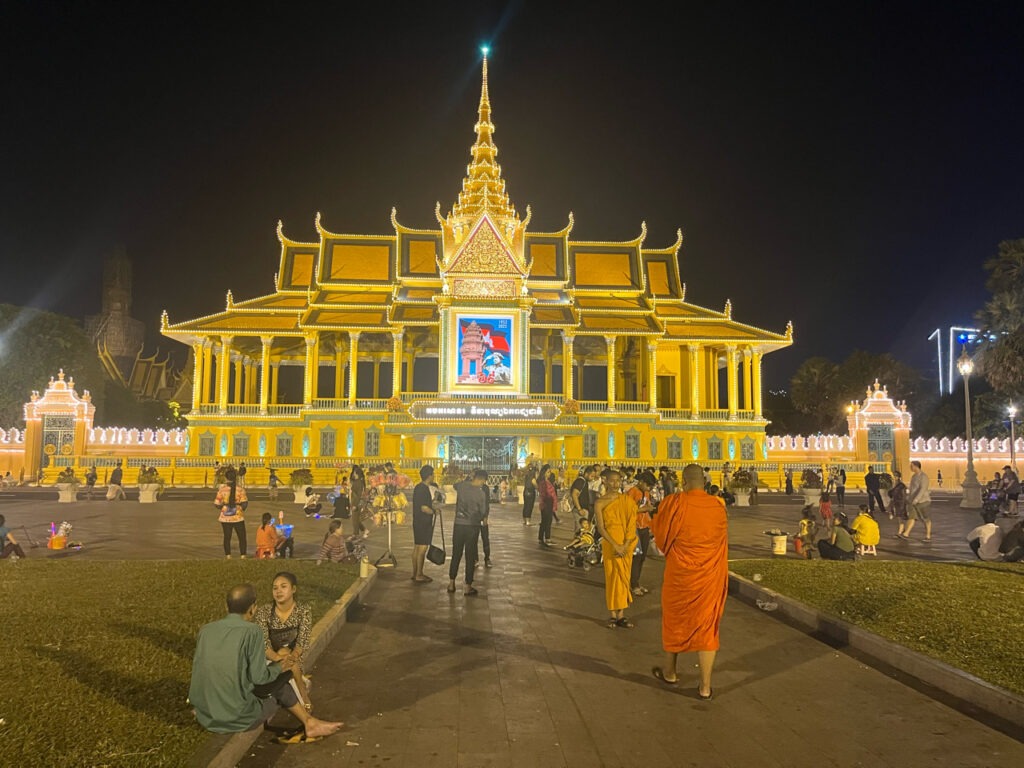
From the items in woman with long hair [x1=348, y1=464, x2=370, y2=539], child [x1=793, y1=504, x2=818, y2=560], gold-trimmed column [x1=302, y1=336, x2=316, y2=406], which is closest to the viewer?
child [x1=793, y1=504, x2=818, y2=560]

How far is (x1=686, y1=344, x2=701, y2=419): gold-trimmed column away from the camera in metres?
44.7

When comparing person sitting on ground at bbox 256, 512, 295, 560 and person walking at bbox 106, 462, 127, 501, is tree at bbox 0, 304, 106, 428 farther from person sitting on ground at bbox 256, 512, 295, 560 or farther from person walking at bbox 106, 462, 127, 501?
person sitting on ground at bbox 256, 512, 295, 560

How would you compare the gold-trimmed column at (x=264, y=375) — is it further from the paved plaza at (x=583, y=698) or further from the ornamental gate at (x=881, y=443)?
the paved plaza at (x=583, y=698)

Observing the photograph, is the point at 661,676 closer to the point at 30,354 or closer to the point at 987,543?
the point at 987,543

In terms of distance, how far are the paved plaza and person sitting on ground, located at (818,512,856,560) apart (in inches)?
145

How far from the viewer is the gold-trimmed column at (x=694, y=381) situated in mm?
44688

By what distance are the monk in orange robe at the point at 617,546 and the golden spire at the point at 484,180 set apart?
4070 centimetres

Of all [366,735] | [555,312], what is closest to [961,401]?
[555,312]

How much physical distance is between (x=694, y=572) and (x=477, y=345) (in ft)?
118

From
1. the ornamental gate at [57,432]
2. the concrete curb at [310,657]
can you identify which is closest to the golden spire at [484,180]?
the ornamental gate at [57,432]

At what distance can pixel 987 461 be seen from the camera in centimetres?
4134

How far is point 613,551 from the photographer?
876cm

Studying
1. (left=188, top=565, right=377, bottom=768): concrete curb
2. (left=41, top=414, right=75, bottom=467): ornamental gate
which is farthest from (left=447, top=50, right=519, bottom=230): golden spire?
(left=188, top=565, right=377, bottom=768): concrete curb

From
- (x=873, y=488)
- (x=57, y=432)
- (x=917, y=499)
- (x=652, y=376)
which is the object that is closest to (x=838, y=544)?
(x=917, y=499)
